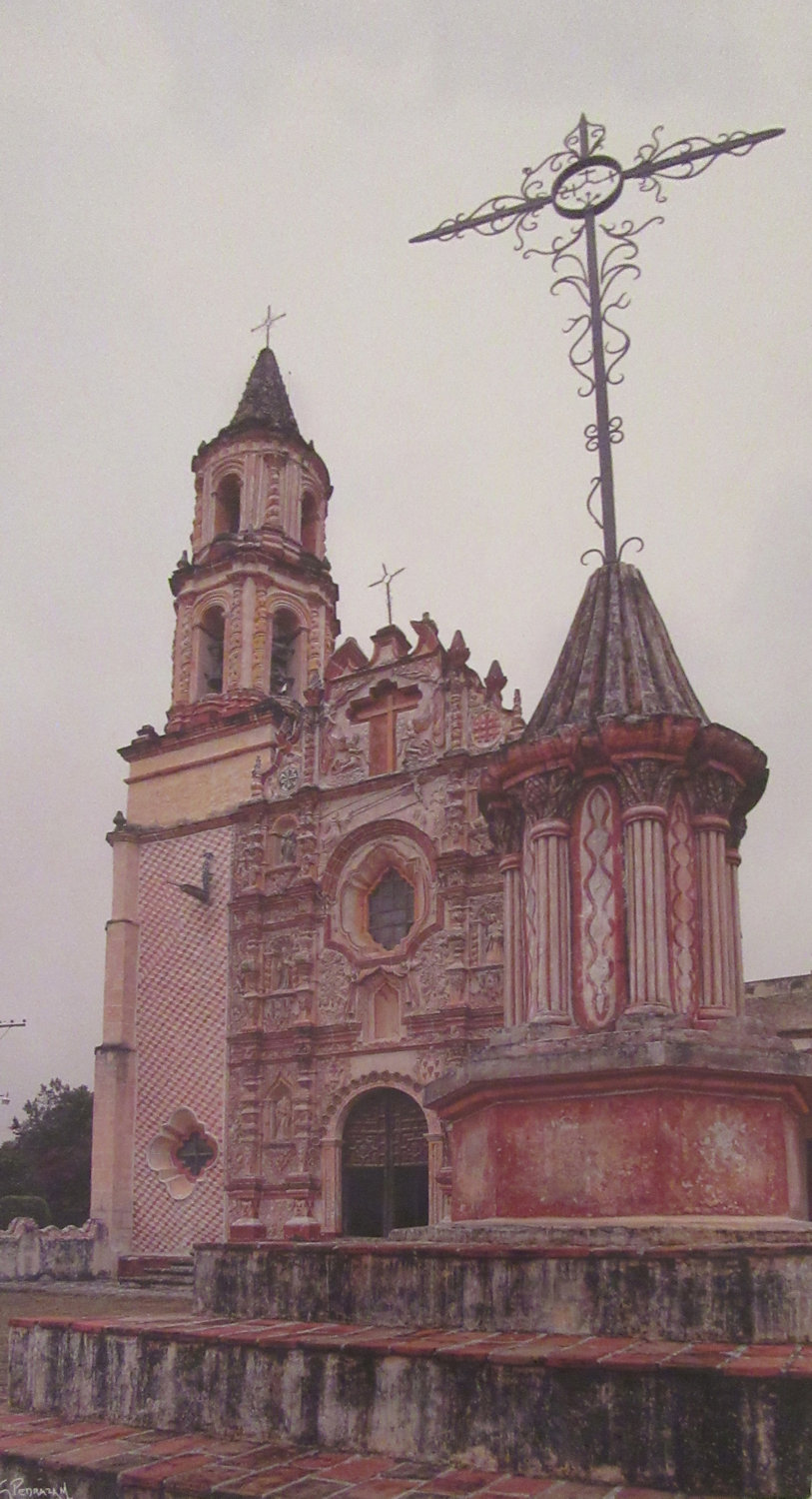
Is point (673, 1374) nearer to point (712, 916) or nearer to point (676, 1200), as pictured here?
point (676, 1200)

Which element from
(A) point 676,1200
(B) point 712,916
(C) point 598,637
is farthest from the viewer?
(C) point 598,637

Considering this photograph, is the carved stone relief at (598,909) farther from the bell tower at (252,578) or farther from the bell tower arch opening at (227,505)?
the bell tower arch opening at (227,505)

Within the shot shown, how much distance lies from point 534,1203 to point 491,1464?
199 cm

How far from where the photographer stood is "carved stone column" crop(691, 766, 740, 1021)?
6738 millimetres

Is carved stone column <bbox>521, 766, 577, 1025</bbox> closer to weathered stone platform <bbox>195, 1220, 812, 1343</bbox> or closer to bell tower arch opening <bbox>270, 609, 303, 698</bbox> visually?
weathered stone platform <bbox>195, 1220, 812, 1343</bbox>

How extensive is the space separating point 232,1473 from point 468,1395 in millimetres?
814

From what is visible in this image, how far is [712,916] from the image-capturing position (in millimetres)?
6871

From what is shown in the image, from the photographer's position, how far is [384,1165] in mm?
20234

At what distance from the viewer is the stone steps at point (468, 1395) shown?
12.6 feet

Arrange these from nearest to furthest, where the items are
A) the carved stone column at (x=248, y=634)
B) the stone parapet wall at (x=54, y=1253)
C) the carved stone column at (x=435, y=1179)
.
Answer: the carved stone column at (x=435, y=1179) → the stone parapet wall at (x=54, y=1253) → the carved stone column at (x=248, y=634)

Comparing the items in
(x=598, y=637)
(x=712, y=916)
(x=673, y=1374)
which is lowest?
(x=673, y=1374)

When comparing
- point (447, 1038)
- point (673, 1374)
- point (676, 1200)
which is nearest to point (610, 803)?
point (676, 1200)

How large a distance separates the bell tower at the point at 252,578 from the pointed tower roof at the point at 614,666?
1710 centimetres

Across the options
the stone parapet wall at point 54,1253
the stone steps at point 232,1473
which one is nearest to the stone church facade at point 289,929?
the stone parapet wall at point 54,1253
